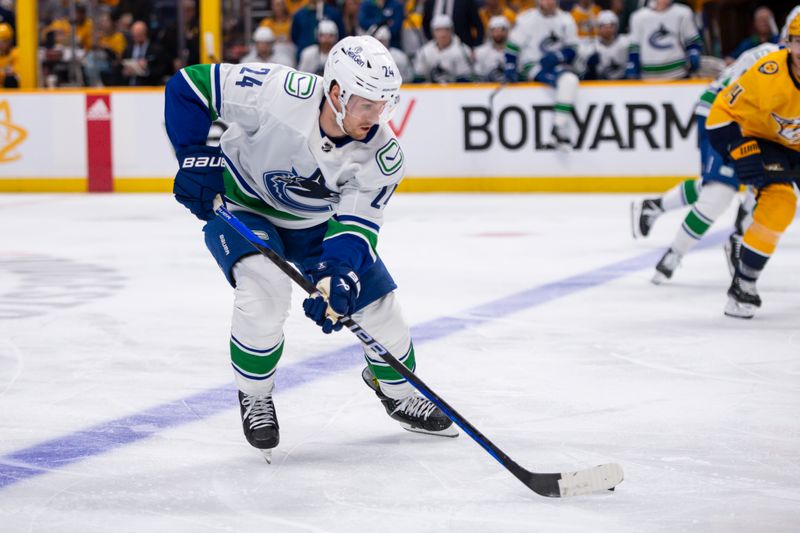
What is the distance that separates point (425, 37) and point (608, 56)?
5.54ft

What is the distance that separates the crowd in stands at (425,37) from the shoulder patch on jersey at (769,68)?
5.15 meters

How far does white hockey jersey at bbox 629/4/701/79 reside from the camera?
34.7 ft

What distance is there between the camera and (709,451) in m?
2.83

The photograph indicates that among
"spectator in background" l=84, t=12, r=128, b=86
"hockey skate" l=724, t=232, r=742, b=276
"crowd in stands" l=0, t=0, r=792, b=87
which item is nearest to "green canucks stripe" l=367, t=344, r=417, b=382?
"hockey skate" l=724, t=232, r=742, b=276

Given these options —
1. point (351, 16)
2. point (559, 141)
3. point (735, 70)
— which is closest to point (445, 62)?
point (351, 16)

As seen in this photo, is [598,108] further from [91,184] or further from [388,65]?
[388,65]

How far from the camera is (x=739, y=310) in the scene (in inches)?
187

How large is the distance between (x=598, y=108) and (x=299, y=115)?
25.9 feet

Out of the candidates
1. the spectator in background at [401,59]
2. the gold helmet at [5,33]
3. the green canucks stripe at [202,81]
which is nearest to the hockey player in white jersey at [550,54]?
the spectator in background at [401,59]

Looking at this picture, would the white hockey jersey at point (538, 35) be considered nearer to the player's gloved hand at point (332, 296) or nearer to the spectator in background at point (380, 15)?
the spectator in background at point (380, 15)

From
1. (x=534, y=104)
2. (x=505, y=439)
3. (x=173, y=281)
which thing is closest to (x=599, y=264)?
(x=173, y=281)

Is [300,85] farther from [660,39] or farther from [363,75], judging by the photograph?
[660,39]

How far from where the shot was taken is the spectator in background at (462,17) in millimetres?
11023

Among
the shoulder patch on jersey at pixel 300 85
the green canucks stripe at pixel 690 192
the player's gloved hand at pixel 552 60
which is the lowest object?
the green canucks stripe at pixel 690 192
